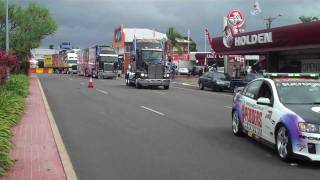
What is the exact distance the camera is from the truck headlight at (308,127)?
372 inches

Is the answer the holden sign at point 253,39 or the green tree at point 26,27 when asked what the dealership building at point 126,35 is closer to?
the green tree at point 26,27

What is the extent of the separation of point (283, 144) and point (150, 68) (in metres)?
28.4

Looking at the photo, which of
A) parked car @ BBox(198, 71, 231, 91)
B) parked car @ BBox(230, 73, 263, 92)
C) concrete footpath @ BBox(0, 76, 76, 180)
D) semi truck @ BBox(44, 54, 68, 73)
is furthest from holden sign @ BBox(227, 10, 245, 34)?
semi truck @ BBox(44, 54, 68, 73)

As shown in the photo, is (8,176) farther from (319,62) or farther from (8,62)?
(319,62)

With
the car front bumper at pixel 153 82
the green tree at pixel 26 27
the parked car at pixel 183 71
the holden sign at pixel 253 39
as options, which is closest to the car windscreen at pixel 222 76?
the holden sign at pixel 253 39

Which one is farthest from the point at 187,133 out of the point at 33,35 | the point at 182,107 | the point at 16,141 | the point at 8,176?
the point at 33,35

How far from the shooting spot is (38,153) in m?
10.5

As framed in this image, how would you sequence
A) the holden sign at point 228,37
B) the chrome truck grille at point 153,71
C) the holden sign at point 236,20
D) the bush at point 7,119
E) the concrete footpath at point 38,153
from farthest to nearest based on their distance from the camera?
the holden sign at point 236,20 → the holden sign at point 228,37 → the chrome truck grille at point 153,71 → the bush at point 7,119 → the concrete footpath at point 38,153

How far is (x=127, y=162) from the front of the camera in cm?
991

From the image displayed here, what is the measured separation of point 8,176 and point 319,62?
28.6m

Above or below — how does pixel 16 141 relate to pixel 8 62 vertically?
below

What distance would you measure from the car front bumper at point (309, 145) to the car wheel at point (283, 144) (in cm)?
25

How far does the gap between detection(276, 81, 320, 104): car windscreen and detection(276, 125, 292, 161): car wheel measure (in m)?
0.72

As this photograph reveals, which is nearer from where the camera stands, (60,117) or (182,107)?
(60,117)
